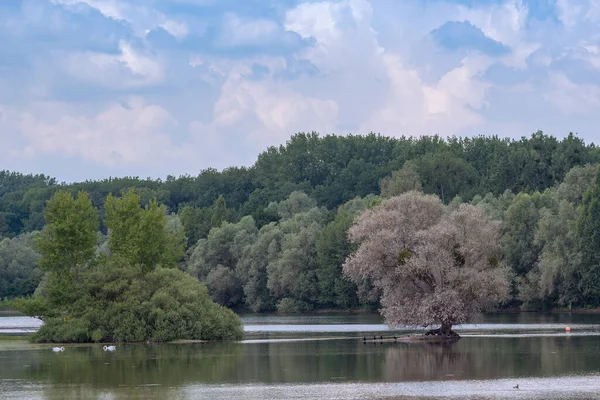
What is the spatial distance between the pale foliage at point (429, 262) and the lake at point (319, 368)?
109 inches

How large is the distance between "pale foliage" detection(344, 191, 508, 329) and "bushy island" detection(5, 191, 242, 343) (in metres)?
13.0

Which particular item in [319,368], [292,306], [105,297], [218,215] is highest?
[218,215]

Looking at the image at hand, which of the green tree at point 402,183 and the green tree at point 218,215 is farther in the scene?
Result: the green tree at point 218,215

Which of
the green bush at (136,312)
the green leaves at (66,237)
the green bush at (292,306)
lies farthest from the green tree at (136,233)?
the green bush at (292,306)

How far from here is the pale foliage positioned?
70875 millimetres

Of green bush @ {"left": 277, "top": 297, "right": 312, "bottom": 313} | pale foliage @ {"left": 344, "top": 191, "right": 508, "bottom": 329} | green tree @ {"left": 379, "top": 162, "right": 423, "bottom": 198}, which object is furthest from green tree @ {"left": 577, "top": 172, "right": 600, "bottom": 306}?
pale foliage @ {"left": 344, "top": 191, "right": 508, "bottom": 329}

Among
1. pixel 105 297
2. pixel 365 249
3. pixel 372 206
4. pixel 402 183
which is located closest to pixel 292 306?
pixel 372 206

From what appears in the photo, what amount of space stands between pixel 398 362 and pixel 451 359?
2922mm

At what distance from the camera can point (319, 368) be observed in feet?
180

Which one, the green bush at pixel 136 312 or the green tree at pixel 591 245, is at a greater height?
the green tree at pixel 591 245

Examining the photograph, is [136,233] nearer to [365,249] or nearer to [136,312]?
[136,312]

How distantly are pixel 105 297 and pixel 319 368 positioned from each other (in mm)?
28828

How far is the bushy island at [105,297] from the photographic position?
256 ft

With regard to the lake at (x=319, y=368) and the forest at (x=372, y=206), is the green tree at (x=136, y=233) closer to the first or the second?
the forest at (x=372, y=206)
